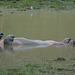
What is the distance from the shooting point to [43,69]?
6250 mm

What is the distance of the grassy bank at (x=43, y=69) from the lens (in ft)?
19.5

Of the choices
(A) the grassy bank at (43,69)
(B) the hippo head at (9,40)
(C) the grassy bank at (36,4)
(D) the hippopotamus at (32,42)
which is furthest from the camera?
(C) the grassy bank at (36,4)

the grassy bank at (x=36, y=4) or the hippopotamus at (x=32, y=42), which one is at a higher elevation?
the hippopotamus at (x=32, y=42)

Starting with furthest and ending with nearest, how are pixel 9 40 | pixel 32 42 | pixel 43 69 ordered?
1. pixel 32 42
2. pixel 9 40
3. pixel 43 69

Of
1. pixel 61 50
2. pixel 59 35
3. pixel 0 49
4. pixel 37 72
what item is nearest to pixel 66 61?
pixel 37 72

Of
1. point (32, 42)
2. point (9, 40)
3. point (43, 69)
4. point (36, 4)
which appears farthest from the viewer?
point (36, 4)

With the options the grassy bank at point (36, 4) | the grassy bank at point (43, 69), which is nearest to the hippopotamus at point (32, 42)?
the grassy bank at point (43, 69)

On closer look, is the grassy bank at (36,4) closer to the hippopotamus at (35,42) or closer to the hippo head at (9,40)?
the hippopotamus at (35,42)

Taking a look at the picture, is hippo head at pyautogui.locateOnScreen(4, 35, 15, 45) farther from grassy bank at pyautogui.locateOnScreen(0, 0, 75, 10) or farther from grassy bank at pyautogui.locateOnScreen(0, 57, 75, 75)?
grassy bank at pyautogui.locateOnScreen(0, 0, 75, 10)

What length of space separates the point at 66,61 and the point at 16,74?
1.71m

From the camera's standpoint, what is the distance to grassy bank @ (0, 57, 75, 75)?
19.5 ft


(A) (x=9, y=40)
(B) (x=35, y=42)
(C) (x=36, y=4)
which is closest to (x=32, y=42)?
(B) (x=35, y=42)

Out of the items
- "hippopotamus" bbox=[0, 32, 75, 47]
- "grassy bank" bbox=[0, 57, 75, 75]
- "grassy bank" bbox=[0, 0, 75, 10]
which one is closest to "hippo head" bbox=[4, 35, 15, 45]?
Answer: "hippopotamus" bbox=[0, 32, 75, 47]

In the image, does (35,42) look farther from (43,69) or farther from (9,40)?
(43,69)
